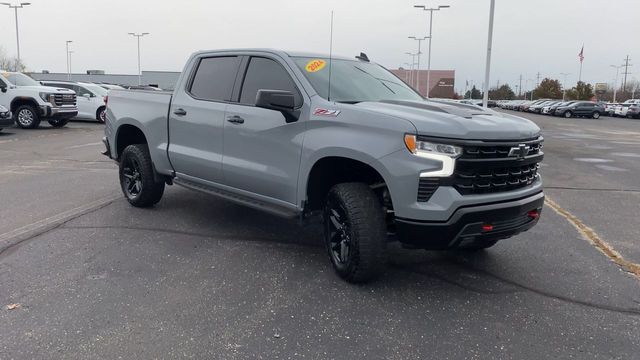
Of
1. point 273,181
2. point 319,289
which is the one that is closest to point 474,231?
point 319,289

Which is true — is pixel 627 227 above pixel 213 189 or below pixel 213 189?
below

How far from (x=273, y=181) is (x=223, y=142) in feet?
2.74

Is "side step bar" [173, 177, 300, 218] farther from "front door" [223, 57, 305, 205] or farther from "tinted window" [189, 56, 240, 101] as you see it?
"tinted window" [189, 56, 240, 101]

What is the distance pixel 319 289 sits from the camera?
13.9 feet

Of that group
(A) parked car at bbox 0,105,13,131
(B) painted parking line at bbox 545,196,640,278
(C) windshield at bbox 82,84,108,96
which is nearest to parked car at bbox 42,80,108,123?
(C) windshield at bbox 82,84,108,96

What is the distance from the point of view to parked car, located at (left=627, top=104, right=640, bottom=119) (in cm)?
4775

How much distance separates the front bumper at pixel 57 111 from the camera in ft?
61.5

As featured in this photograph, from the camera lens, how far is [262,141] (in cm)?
484

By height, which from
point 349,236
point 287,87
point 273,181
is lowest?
point 349,236

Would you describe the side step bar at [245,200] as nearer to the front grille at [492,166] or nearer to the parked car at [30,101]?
the front grille at [492,166]

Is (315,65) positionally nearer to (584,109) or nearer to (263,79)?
(263,79)

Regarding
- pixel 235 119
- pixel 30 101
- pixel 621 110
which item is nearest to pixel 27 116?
pixel 30 101

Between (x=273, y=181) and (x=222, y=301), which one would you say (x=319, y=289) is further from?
(x=273, y=181)

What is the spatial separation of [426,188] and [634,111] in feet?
173
